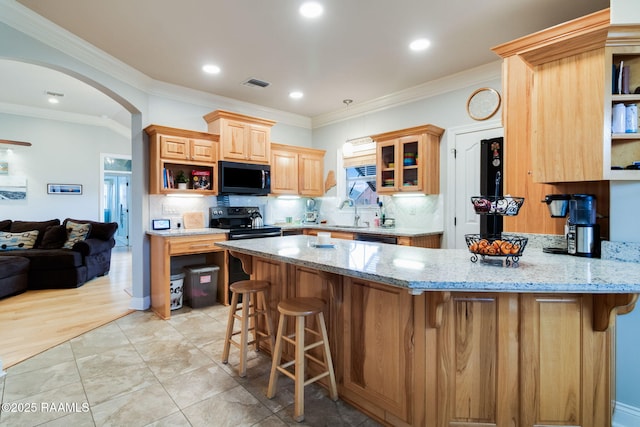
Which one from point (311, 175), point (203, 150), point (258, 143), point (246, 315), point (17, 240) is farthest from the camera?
point (311, 175)

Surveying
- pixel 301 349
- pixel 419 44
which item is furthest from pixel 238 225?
pixel 419 44

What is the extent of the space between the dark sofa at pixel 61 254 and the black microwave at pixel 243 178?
2.54m

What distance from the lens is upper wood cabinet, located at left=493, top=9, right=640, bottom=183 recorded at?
6.10 ft

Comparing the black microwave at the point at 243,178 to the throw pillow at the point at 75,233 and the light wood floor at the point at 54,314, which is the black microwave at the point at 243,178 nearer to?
the light wood floor at the point at 54,314

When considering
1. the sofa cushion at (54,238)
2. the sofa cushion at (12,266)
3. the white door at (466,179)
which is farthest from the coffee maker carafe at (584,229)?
the sofa cushion at (54,238)

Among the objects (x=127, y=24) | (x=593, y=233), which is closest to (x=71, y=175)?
(x=127, y=24)

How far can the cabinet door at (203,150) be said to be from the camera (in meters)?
4.10

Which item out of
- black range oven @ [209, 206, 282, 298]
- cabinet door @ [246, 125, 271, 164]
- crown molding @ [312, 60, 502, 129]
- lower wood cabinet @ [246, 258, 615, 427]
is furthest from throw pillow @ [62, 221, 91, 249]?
lower wood cabinet @ [246, 258, 615, 427]

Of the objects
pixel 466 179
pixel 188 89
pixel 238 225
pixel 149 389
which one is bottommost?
pixel 149 389

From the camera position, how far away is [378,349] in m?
1.85

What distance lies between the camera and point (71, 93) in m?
4.94

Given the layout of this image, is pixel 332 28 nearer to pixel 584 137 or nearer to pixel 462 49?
pixel 462 49

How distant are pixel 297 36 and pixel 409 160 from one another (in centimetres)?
207

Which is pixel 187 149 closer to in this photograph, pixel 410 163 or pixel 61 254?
pixel 61 254
